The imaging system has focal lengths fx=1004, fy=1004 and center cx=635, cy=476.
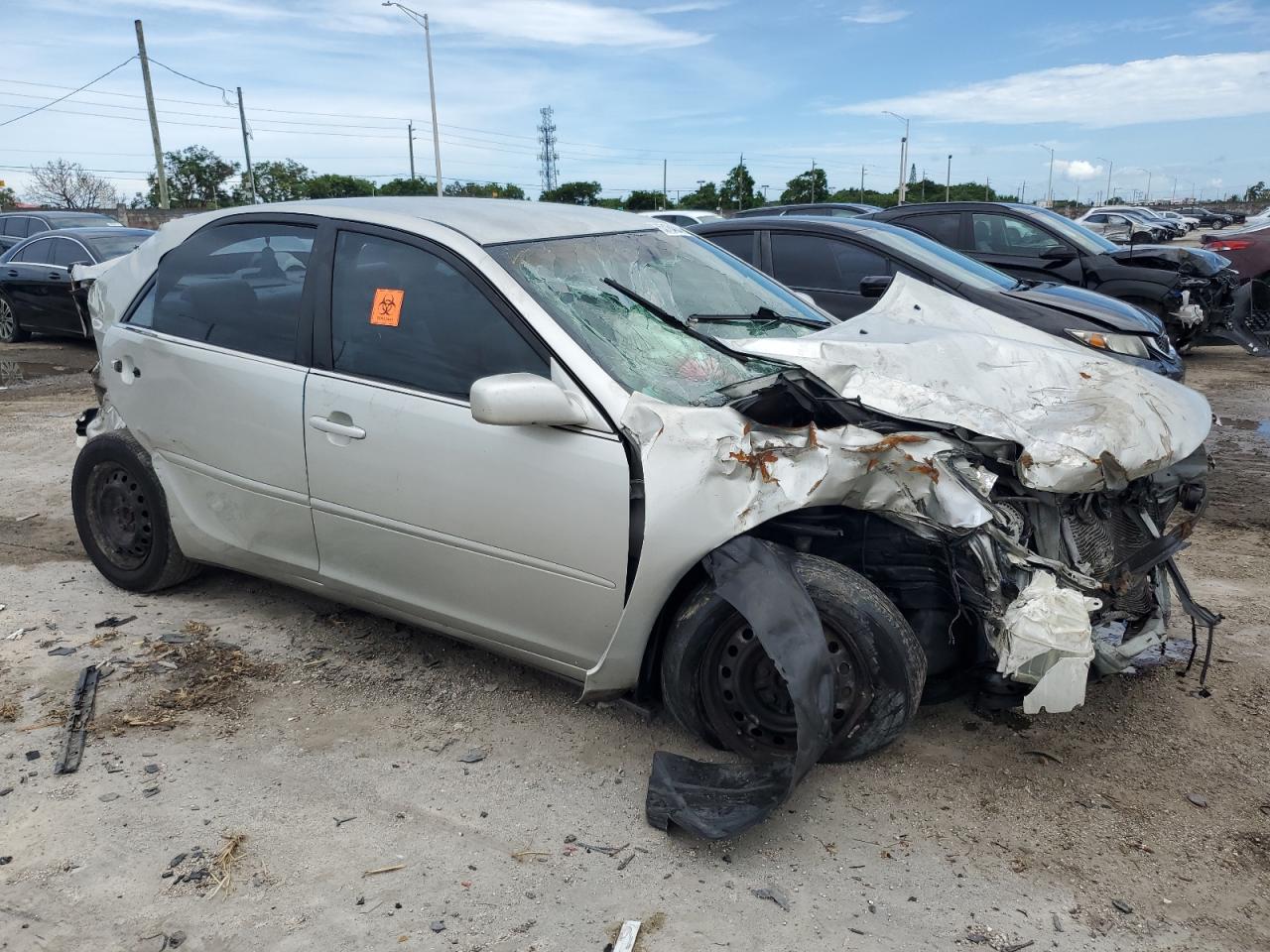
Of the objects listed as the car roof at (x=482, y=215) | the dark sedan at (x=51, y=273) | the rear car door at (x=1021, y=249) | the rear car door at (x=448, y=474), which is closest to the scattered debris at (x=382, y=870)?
the rear car door at (x=448, y=474)

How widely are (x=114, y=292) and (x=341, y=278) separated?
1.44 m

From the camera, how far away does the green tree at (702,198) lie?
55625mm

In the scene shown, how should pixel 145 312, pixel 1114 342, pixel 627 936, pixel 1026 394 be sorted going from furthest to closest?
pixel 1114 342 < pixel 145 312 < pixel 1026 394 < pixel 627 936

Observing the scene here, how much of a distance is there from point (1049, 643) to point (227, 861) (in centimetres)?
230

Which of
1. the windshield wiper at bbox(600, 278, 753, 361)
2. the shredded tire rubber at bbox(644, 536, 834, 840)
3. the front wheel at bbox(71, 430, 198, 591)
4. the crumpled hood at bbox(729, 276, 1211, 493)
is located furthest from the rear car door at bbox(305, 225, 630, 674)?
the front wheel at bbox(71, 430, 198, 591)

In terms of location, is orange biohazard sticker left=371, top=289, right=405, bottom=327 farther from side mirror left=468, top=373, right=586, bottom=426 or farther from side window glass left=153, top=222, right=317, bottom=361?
side mirror left=468, top=373, right=586, bottom=426

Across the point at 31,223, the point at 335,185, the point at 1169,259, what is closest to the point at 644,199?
the point at 335,185

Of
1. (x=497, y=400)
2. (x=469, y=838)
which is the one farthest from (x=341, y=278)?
(x=469, y=838)

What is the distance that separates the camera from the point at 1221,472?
6559 millimetres

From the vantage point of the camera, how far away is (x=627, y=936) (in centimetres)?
242

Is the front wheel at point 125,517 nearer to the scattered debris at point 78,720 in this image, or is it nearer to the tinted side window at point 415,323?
the scattered debris at point 78,720

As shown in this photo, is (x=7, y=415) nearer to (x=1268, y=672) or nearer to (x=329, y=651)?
(x=329, y=651)

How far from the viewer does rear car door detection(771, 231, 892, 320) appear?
7250 millimetres

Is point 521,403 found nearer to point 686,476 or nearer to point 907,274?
point 686,476
